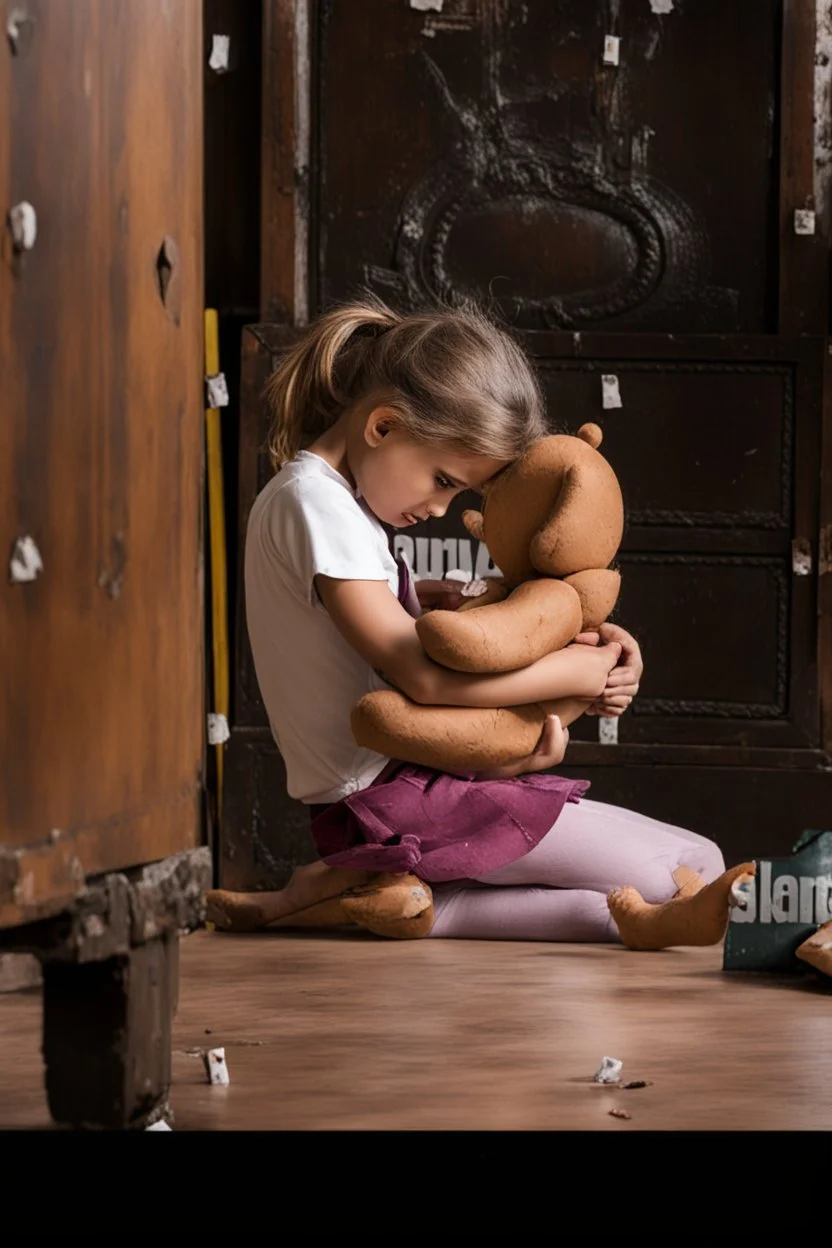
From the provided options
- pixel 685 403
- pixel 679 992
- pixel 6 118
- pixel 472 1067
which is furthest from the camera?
pixel 685 403

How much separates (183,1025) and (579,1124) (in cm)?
56

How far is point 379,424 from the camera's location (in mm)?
2205

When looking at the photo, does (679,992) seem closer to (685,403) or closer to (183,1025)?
(183,1025)

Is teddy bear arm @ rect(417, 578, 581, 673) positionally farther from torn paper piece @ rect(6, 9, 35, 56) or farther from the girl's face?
torn paper piece @ rect(6, 9, 35, 56)

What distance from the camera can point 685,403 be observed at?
356cm

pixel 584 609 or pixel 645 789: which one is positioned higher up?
pixel 584 609

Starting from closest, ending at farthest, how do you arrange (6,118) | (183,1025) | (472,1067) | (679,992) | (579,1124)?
(6,118) < (579,1124) < (472,1067) < (183,1025) < (679,992)

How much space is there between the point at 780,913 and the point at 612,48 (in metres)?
2.32

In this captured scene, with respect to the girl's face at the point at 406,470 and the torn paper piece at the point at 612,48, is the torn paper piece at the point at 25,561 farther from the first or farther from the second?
the torn paper piece at the point at 612,48

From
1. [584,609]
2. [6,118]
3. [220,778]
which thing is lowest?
[220,778]

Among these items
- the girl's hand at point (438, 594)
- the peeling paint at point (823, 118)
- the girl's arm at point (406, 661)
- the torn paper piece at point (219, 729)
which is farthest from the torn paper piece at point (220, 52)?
the girl's arm at point (406, 661)

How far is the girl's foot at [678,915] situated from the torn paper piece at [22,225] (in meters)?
1.29

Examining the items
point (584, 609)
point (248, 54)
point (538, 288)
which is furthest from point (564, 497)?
point (248, 54)
